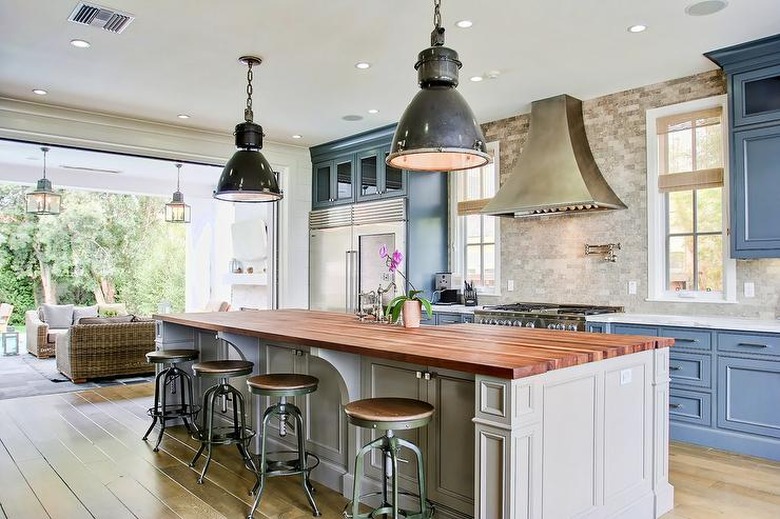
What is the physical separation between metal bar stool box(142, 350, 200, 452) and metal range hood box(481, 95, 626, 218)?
2.95 metres

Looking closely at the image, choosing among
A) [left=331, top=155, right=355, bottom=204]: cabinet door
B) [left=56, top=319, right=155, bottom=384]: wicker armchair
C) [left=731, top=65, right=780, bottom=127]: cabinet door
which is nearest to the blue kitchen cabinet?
[left=731, top=65, right=780, bottom=127]: cabinet door

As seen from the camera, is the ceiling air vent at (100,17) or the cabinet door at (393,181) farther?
the cabinet door at (393,181)

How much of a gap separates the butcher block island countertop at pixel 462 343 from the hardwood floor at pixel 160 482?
34.7 inches

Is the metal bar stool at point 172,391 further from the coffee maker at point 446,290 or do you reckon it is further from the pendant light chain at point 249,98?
the coffee maker at point 446,290

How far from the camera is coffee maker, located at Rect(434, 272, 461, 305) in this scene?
6.13 meters

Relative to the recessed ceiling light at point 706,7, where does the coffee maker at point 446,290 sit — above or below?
below

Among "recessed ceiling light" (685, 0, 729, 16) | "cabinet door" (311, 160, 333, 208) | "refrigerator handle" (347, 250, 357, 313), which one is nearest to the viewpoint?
"recessed ceiling light" (685, 0, 729, 16)

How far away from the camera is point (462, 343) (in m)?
2.70

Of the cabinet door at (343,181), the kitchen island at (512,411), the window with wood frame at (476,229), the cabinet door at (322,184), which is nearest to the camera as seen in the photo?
the kitchen island at (512,411)

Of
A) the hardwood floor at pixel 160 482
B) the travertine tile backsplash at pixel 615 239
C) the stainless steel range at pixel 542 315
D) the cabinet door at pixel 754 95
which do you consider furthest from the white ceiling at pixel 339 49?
the hardwood floor at pixel 160 482

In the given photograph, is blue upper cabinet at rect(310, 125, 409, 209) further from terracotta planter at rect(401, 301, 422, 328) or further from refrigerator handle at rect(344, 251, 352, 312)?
terracotta planter at rect(401, 301, 422, 328)

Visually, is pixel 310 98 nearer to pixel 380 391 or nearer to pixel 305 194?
pixel 305 194

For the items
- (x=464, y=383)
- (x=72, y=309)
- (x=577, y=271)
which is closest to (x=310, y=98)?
(x=577, y=271)

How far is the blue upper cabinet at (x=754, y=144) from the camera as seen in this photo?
12.8 feet
